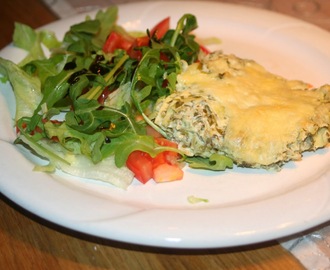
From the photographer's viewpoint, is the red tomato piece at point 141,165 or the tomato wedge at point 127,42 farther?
the tomato wedge at point 127,42

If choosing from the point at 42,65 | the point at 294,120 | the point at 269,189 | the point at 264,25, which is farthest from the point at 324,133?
the point at 42,65

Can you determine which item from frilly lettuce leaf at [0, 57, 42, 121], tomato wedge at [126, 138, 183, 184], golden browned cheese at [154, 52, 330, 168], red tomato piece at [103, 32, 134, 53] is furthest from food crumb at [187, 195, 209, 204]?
red tomato piece at [103, 32, 134, 53]

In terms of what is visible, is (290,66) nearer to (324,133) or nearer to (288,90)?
(288,90)

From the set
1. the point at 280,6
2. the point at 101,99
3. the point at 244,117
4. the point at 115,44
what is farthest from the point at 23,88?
the point at 280,6

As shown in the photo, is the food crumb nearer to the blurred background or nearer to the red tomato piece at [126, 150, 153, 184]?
the red tomato piece at [126, 150, 153, 184]

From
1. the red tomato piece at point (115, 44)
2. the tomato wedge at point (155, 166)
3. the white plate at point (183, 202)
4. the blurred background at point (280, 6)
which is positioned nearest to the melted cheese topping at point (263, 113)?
the white plate at point (183, 202)

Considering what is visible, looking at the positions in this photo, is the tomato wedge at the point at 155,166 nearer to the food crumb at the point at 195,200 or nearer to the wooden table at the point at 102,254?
the food crumb at the point at 195,200

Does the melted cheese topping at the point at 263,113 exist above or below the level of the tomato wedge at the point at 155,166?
above
